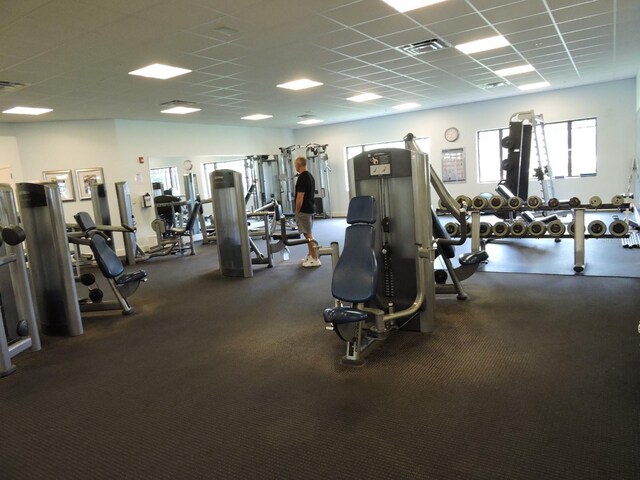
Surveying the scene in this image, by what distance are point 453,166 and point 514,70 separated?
3.87 m

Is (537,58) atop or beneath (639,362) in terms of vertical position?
atop

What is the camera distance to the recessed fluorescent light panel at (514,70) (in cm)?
705

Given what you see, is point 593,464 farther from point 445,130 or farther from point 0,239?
point 445,130

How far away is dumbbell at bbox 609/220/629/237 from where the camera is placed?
4988 millimetres

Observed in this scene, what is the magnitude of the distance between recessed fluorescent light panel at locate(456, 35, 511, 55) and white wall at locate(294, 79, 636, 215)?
4810 millimetres

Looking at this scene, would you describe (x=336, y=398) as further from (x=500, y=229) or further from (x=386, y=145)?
(x=386, y=145)

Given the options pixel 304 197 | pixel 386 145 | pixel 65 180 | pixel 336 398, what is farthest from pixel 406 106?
pixel 336 398

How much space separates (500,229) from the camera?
555cm

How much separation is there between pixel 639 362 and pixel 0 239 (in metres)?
4.63

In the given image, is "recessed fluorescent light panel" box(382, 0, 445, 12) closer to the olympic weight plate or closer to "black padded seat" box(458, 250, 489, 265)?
"black padded seat" box(458, 250, 489, 265)

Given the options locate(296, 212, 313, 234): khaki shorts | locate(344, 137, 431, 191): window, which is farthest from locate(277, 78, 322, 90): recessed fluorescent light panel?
locate(344, 137, 431, 191): window

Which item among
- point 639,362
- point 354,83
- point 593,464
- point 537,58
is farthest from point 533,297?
point 354,83

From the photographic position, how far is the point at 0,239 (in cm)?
356

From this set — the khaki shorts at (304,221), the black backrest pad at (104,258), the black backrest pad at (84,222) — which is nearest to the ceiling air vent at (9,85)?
the black backrest pad at (84,222)
